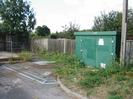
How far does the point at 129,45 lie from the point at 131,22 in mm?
23361

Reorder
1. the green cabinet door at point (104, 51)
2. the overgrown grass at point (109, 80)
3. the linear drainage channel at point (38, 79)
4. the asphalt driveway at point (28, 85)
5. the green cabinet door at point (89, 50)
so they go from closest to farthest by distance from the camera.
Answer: the overgrown grass at point (109, 80) < the asphalt driveway at point (28, 85) < the linear drainage channel at point (38, 79) < the green cabinet door at point (104, 51) < the green cabinet door at point (89, 50)

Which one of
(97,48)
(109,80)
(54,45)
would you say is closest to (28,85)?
(109,80)

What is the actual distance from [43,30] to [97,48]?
101ft

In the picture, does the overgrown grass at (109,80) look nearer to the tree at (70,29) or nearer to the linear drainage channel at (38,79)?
the linear drainage channel at (38,79)

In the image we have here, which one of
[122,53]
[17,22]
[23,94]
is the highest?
[17,22]

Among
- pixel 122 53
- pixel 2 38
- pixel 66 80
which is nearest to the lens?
pixel 66 80

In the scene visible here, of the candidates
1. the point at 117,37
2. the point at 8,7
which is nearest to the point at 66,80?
the point at 117,37

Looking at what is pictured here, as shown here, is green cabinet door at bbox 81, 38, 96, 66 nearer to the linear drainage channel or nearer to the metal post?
the metal post

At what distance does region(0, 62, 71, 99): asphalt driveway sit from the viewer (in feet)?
33.6

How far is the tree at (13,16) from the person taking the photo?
33.7m

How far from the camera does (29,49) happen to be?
107 feet

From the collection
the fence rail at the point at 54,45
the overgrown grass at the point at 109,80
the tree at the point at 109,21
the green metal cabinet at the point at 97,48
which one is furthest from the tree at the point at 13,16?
the overgrown grass at the point at 109,80

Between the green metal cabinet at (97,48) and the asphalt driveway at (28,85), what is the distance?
282 cm

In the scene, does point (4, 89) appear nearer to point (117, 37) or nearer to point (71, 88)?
point (71, 88)
